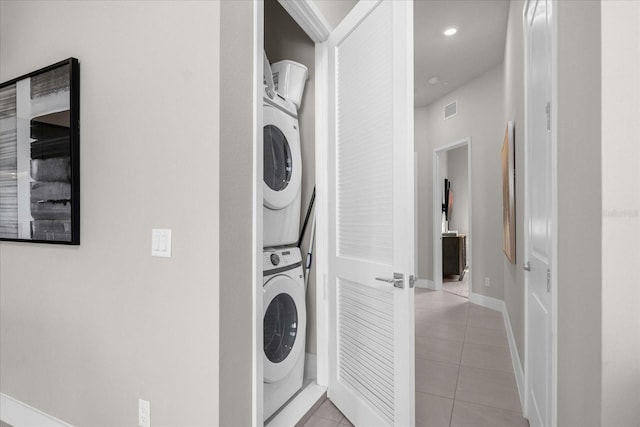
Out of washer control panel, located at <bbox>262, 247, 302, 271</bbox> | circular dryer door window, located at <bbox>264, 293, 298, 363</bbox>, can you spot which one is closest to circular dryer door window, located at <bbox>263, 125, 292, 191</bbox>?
washer control panel, located at <bbox>262, 247, 302, 271</bbox>

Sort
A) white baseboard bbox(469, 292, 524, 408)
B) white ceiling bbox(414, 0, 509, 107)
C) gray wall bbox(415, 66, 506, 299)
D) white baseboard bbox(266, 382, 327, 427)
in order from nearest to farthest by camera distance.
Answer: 1. white baseboard bbox(266, 382, 327, 427)
2. white baseboard bbox(469, 292, 524, 408)
3. white ceiling bbox(414, 0, 509, 107)
4. gray wall bbox(415, 66, 506, 299)

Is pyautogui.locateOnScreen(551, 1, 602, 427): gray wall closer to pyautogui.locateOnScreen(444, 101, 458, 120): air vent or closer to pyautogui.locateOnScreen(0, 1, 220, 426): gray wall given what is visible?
pyautogui.locateOnScreen(0, 1, 220, 426): gray wall

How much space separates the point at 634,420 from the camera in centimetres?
84

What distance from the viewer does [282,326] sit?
212 centimetres

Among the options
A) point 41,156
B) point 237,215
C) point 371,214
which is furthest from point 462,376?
point 41,156

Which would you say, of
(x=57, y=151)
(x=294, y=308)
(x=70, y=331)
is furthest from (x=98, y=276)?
(x=294, y=308)

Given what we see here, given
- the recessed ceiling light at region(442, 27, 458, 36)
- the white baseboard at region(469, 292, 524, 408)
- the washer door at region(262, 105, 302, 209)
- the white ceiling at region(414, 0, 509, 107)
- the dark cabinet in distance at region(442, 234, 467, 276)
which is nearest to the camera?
the washer door at region(262, 105, 302, 209)

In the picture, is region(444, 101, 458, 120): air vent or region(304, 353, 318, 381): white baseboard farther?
region(444, 101, 458, 120): air vent

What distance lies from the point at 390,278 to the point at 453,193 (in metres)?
6.73

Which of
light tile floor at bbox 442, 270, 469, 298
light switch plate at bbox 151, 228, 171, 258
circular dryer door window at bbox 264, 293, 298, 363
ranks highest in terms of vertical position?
light switch plate at bbox 151, 228, 171, 258

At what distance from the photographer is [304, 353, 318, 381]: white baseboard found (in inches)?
92.1

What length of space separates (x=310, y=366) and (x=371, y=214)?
1249mm

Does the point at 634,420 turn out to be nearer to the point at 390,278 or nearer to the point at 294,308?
the point at 390,278

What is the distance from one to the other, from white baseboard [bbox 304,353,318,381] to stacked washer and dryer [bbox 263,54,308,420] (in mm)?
156
